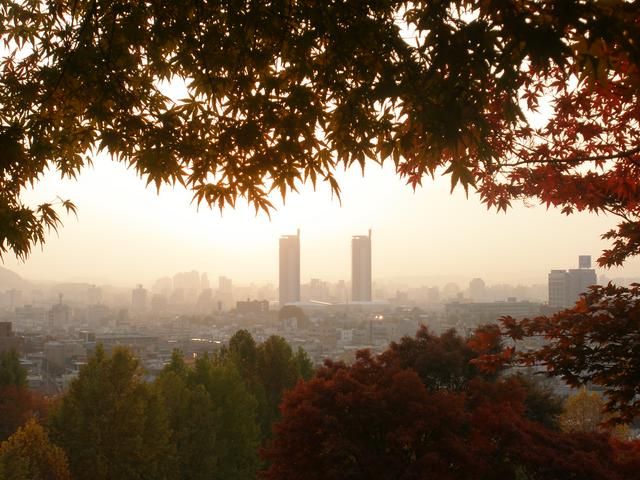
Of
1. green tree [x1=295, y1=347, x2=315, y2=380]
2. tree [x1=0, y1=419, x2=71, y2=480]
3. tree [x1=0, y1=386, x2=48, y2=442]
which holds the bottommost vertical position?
Result: tree [x1=0, y1=386, x2=48, y2=442]

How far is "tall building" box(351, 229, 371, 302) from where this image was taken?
335ft

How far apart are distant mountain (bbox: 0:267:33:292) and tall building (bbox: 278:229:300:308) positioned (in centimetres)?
4334

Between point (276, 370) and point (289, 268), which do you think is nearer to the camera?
point (276, 370)

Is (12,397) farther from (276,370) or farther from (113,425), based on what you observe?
(113,425)

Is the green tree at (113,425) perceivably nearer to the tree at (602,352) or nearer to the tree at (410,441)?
the tree at (410,441)

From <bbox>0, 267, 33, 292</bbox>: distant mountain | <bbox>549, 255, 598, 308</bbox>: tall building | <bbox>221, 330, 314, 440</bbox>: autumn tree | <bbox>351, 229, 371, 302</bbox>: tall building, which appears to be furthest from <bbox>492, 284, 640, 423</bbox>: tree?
<bbox>0, 267, 33, 292</bbox>: distant mountain

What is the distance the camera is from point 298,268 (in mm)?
110625

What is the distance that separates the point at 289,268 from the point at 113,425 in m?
98.7

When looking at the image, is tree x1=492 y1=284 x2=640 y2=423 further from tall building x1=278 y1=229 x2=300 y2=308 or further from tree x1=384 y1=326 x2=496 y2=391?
tall building x1=278 y1=229 x2=300 y2=308

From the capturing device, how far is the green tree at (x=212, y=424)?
40.7ft

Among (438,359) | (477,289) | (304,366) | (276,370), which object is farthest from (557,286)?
(477,289)

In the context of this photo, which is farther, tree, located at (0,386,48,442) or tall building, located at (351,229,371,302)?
tall building, located at (351,229,371,302)

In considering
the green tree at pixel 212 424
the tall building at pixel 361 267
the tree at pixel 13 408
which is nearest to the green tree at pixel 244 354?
the green tree at pixel 212 424

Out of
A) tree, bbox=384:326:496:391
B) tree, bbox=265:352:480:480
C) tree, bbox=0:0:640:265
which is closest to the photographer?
tree, bbox=0:0:640:265
